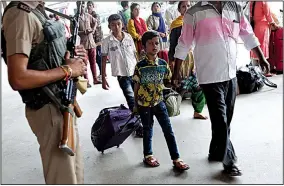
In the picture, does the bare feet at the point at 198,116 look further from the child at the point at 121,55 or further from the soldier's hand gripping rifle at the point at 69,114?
the soldier's hand gripping rifle at the point at 69,114

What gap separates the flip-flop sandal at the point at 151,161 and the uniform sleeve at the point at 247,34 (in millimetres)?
1195

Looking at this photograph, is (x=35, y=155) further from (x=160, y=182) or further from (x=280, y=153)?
(x=280, y=153)

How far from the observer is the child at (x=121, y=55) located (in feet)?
12.3

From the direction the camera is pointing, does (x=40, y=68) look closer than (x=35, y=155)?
Yes

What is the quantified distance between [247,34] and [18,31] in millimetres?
1849

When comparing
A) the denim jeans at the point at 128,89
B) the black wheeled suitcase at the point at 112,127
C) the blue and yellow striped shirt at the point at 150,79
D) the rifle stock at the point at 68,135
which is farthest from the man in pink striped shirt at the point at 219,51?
the rifle stock at the point at 68,135

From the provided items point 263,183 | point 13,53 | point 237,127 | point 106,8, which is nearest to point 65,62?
point 13,53

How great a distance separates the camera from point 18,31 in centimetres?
138

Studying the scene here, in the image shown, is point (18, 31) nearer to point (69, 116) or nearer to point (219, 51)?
point (69, 116)

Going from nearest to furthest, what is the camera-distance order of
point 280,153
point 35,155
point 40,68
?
point 40,68 → point 280,153 → point 35,155

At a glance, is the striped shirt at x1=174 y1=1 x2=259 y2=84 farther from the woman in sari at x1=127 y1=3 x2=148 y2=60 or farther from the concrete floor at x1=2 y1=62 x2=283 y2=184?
the woman in sari at x1=127 y1=3 x2=148 y2=60

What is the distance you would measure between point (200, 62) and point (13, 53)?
156 centimetres

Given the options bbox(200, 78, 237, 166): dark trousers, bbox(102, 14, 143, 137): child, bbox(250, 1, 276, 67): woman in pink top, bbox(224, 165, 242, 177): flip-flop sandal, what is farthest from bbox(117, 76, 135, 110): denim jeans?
bbox(250, 1, 276, 67): woman in pink top

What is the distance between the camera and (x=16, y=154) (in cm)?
344
